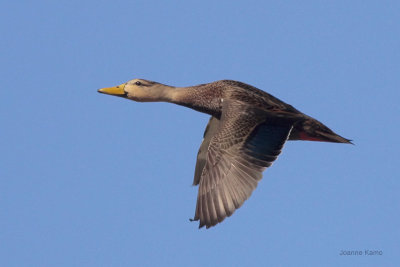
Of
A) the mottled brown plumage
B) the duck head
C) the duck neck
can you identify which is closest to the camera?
the mottled brown plumage

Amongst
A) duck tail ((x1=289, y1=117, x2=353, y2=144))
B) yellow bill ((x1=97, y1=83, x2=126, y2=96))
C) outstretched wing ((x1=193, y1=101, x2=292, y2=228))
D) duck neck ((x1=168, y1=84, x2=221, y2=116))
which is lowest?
outstretched wing ((x1=193, y1=101, x2=292, y2=228))

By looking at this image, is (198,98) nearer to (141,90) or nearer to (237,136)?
(141,90)

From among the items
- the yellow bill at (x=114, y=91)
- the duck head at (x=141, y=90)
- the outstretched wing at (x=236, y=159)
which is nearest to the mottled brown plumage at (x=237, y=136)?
the outstretched wing at (x=236, y=159)

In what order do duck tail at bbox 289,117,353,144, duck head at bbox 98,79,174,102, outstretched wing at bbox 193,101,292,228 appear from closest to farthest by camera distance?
outstretched wing at bbox 193,101,292,228
duck tail at bbox 289,117,353,144
duck head at bbox 98,79,174,102

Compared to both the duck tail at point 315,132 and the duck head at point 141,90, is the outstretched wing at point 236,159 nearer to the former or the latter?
the duck tail at point 315,132

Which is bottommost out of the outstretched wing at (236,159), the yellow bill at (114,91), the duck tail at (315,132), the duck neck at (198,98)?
the outstretched wing at (236,159)

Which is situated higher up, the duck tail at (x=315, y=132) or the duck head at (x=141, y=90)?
the duck head at (x=141, y=90)

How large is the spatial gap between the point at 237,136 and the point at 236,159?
51cm

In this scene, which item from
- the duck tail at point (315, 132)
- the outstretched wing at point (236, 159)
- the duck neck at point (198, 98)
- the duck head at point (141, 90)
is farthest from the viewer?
the duck head at point (141, 90)

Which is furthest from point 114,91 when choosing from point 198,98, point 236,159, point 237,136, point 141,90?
point 236,159

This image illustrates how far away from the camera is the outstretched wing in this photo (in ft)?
43.6

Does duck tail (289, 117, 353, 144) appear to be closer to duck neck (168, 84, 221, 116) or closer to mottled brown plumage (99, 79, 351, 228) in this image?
mottled brown plumage (99, 79, 351, 228)

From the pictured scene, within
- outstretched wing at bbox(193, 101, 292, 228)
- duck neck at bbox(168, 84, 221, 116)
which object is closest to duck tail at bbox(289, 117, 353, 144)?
outstretched wing at bbox(193, 101, 292, 228)

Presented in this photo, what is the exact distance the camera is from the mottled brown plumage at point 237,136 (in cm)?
1341
